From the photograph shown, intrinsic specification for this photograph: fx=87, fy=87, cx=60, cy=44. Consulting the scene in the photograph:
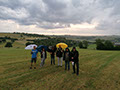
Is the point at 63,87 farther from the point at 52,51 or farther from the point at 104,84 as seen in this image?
the point at 52,51

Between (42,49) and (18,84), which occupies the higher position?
(42,49)

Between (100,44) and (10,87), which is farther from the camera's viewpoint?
(100,44)

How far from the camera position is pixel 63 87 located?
16.7 ft

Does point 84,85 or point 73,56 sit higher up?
point 73,56

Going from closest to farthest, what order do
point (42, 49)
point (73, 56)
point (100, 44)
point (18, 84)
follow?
point (18, 84)
point (73, 56)
point (42, 49)
point (100, 44)

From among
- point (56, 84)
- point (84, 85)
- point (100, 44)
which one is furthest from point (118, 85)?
point (100, 44)

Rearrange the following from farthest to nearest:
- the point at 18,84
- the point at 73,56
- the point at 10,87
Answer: the point at 73,56 → the point at 18,84 → the point at 10,87

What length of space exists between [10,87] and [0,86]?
0.65 metres

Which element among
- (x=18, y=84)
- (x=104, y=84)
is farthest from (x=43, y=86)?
A: (x=104, y=84)

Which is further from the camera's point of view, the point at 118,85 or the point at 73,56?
the point at 73,56

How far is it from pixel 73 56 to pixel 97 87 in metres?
2.66

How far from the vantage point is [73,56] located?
273 inches

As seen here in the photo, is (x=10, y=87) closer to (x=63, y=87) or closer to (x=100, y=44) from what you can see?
(x=63, y=87)

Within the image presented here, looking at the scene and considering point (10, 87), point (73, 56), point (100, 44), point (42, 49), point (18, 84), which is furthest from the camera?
point (100, 44)
